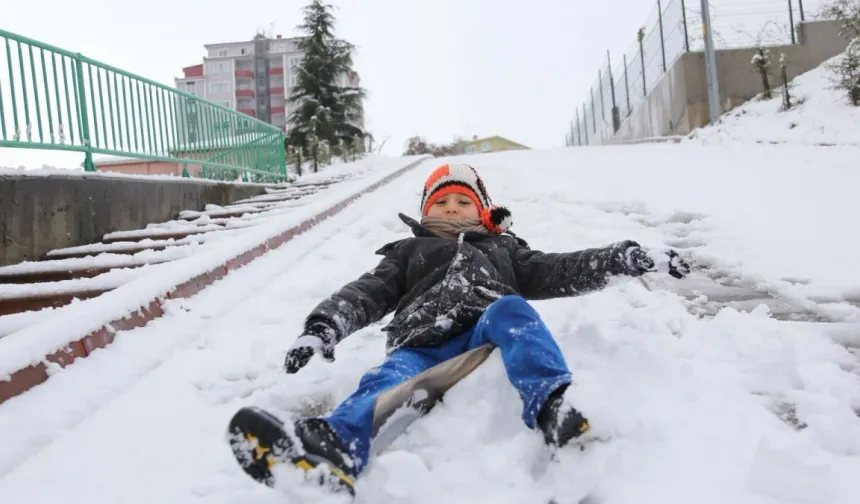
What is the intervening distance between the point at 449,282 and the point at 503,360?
1.71 ft

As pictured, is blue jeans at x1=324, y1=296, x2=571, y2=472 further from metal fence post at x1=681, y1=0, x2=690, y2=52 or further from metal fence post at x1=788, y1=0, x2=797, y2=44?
metal fence post at x1=788, y1=0, x2=797, y2=44

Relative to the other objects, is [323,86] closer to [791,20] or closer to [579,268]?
[791,20]

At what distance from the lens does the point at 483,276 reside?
7.61 ft

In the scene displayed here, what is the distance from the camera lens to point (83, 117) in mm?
5410

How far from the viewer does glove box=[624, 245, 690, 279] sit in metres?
2.08

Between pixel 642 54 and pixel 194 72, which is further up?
pixel 194 72

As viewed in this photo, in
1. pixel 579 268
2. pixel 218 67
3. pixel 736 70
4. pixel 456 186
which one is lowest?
pixel 579 268

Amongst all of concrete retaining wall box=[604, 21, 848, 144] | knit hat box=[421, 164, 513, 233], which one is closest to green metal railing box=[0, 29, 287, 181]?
knit hat box=[421, 164, 513, 233]

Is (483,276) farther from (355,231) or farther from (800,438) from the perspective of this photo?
(355,231)

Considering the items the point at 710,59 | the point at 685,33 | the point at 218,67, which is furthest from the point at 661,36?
the point at 218,67

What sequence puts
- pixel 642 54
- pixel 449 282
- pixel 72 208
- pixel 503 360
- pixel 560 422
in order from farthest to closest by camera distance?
pixel 642 54 → pixel 72 208 → pixel 449 282 → pixel 503 360 → pixel 560 422

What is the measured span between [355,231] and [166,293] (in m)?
2.31

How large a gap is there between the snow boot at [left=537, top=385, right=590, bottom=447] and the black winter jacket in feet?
2.09

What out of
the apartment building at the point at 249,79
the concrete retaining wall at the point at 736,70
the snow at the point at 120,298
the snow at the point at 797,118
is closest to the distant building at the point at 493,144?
the apartment building at the point at 249,79
